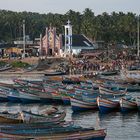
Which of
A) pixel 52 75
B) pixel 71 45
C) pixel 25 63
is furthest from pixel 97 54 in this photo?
pixel 52 75

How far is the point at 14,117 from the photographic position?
6084cm

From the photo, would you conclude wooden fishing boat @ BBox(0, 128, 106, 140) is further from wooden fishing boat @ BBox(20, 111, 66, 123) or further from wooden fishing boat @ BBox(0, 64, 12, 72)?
wooden fishing boat @ BBox(0, 64, 12, 72)

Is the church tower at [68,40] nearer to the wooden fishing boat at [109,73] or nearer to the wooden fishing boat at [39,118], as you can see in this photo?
the wooden fishing boat at [109,73]

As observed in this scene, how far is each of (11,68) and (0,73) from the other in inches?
233

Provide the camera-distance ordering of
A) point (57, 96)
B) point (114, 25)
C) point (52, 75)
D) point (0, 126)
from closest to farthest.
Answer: point (0, 126), point (57, 96), point (52, 75), point (114, 25)

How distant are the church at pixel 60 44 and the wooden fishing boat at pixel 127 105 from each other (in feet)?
271

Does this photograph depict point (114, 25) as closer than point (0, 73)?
No

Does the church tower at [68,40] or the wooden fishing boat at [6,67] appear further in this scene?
the church tower at [68,40]

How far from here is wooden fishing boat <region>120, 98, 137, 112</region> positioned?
A: 251 ft

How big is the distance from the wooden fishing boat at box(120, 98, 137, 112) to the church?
82.7 m

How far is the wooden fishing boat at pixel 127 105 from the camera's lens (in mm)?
76375

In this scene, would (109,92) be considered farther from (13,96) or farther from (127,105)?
(13,96)

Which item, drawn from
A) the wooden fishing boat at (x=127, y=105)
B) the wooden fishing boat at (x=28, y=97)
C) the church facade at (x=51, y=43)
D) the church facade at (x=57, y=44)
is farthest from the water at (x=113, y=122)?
the church facade at (x=51, y=43)

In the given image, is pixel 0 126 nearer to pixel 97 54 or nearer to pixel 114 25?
pixel 97 54
